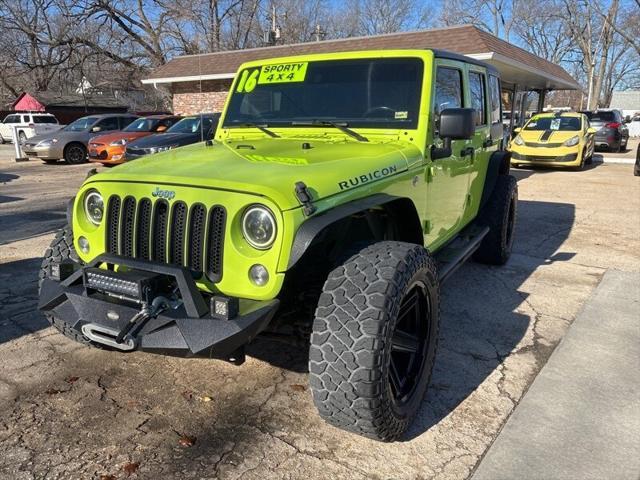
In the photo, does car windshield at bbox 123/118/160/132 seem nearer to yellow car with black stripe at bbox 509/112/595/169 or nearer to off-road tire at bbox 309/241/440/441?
yellow car with black stripe at bbox 509/112/595/169

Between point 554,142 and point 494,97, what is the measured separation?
31.2ft

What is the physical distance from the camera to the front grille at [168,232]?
2.42 m

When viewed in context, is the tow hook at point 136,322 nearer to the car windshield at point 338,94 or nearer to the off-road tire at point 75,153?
the car windshield at point 338,94

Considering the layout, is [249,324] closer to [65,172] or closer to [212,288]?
[212,288]

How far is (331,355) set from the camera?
2.30 m

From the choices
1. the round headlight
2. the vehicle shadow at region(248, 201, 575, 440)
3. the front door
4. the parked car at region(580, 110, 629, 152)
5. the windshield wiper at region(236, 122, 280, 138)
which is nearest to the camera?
the round headlight

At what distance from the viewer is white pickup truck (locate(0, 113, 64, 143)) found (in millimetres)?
23625

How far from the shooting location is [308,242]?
222cm

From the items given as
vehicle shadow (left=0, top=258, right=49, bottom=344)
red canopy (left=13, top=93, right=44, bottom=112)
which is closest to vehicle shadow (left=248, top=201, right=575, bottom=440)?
vehicle shadow (left=0, top=258, right=49, bottom=344)

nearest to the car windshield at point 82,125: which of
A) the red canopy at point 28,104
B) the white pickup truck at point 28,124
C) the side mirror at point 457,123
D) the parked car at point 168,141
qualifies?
the parked car at point 168,141

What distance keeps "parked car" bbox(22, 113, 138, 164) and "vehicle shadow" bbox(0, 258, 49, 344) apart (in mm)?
11549

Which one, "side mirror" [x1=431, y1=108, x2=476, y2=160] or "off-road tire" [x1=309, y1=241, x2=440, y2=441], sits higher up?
"side mirror" [x1=431, y1=108, x2=476, y2=160]

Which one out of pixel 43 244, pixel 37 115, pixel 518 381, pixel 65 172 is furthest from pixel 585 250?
pixel 37 115

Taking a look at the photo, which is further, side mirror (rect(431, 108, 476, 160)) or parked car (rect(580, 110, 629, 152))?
parked car (rect(580, 110, 629, 152))
